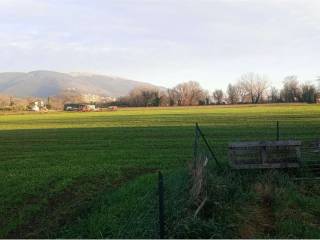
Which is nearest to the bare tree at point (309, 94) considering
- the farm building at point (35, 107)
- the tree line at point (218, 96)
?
the tree line at point (218, 96)

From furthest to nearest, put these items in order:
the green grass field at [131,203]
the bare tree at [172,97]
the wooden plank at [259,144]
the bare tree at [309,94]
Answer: the bare tree at [172,97] < the bare tree at [309,94] < the wooden plank at [259,144] < the green grass field at [131,203]

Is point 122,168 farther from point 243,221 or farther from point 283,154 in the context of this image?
point 243,221

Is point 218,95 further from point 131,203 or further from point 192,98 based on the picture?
point 131,203

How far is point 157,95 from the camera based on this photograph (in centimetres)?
16338

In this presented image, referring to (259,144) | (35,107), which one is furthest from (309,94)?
(259,144)

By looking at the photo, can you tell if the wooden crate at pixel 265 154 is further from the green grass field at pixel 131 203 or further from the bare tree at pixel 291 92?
the bare tree at pixel 291 92

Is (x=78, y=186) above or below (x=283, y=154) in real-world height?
below

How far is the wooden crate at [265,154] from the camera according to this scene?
1298 centimetres

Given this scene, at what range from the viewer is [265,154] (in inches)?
512

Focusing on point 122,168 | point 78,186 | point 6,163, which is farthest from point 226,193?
point 6,163

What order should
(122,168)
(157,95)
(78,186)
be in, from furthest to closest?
(157,95) < (122,168) < (78,186)

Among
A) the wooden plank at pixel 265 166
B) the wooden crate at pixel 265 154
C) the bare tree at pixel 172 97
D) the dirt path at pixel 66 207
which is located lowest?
the dirt path at pixel 66 207

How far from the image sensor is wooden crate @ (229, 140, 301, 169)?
13.0 meters

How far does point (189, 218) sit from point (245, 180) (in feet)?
14.0
